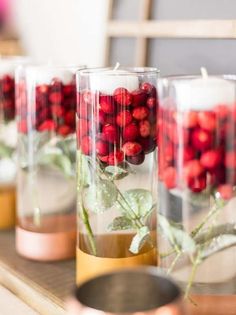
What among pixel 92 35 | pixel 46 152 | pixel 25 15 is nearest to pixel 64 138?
pixel 46 152

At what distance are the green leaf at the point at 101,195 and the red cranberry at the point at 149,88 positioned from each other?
0.12 m

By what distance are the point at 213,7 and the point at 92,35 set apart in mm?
371

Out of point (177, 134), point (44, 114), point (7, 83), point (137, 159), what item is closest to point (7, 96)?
point (7, 83)

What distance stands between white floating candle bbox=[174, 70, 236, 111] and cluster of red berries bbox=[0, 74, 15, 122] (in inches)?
18.4

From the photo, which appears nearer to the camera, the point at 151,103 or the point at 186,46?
the point at 151,103

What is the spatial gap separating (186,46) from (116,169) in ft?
1.06

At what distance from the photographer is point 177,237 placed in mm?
650

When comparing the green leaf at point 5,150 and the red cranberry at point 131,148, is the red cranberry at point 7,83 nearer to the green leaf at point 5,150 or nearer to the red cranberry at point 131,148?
the green leaf at point 5,150

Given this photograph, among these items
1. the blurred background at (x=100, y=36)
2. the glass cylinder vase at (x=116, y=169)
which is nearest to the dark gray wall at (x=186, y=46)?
the blurred background at (x=100, y=36)

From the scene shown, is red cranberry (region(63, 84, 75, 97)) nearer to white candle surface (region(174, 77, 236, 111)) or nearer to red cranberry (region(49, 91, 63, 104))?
red cranberry (region(49, 91, 63, 104))

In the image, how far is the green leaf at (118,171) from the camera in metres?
0.72

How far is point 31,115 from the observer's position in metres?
0.90

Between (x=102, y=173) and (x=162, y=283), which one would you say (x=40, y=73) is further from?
(x=162, y=283)

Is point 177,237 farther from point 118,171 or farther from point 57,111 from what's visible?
point 57,111
